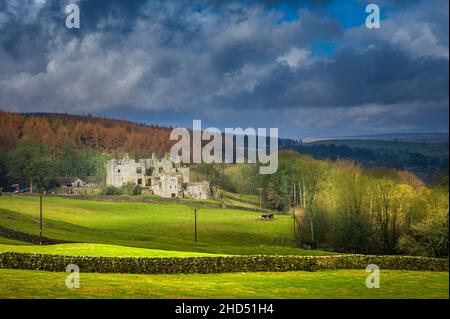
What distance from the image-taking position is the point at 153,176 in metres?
104

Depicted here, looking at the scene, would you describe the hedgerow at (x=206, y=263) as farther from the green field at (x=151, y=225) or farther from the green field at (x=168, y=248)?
the green field at (x=151, y=225)

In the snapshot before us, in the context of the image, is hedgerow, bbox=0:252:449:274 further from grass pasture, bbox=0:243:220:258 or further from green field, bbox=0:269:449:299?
grass pasture, bbox=0:243:220:258

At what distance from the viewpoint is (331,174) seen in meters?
88.4

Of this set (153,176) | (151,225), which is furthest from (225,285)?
(153,176)

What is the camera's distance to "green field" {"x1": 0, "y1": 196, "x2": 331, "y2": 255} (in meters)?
66.8

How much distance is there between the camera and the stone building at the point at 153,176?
331ft

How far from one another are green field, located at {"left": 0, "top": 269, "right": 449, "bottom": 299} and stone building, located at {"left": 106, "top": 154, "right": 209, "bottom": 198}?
60.5m

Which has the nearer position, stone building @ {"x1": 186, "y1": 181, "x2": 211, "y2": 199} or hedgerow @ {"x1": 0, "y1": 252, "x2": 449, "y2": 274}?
hedgerow @ {"x1": 0, "y1": 252, "x2": 449, "y2": 274}

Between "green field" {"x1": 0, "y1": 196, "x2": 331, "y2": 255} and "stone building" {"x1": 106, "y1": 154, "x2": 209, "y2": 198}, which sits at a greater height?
"stone building" {"x1": 106, "y1": 154, "x2": 209, "y2": 198}

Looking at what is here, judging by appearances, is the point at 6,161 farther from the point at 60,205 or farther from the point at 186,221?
the point at 186,221

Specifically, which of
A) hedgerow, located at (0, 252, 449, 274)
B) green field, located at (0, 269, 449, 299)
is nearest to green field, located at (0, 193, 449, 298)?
green field, located at (0, 269, 449, 299)

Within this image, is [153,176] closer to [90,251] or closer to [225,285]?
[90,251]
